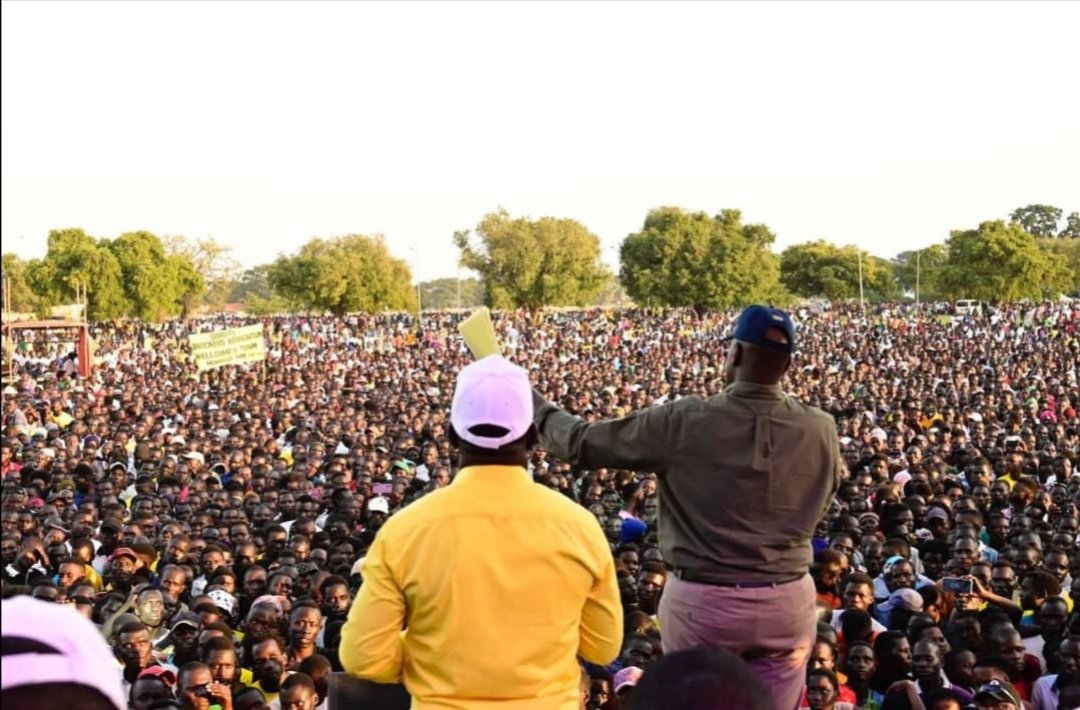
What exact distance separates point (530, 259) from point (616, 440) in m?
44.6

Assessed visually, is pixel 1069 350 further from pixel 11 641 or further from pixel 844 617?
pixel 11 641

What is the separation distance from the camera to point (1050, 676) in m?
5.20

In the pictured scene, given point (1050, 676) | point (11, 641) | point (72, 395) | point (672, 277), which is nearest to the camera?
point (11, 641)

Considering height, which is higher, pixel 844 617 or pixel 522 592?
pixel 522 592

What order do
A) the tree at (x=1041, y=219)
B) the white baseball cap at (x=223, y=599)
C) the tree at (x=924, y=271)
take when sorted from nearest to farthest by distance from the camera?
the white baseball cap at (x=223, y=599)
the tree at (x=924, y=271)
the tree at (x=1041, y=219)

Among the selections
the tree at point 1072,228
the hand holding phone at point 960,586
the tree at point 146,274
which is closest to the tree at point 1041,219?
the tree at point 1072,228

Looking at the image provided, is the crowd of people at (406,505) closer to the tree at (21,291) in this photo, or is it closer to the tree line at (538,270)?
the tree line at (538,270)

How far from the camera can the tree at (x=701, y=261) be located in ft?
145

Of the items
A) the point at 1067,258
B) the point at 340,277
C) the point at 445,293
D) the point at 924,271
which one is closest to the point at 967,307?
the point at 1067,258

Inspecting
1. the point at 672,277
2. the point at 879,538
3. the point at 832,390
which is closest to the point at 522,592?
the point at 879,538

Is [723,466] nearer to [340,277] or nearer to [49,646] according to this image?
[49,646]

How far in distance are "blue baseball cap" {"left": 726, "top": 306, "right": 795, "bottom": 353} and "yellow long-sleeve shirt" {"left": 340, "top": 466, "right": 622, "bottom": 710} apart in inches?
27.1

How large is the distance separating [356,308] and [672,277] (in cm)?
1323

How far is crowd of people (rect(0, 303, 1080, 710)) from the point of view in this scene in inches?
206
